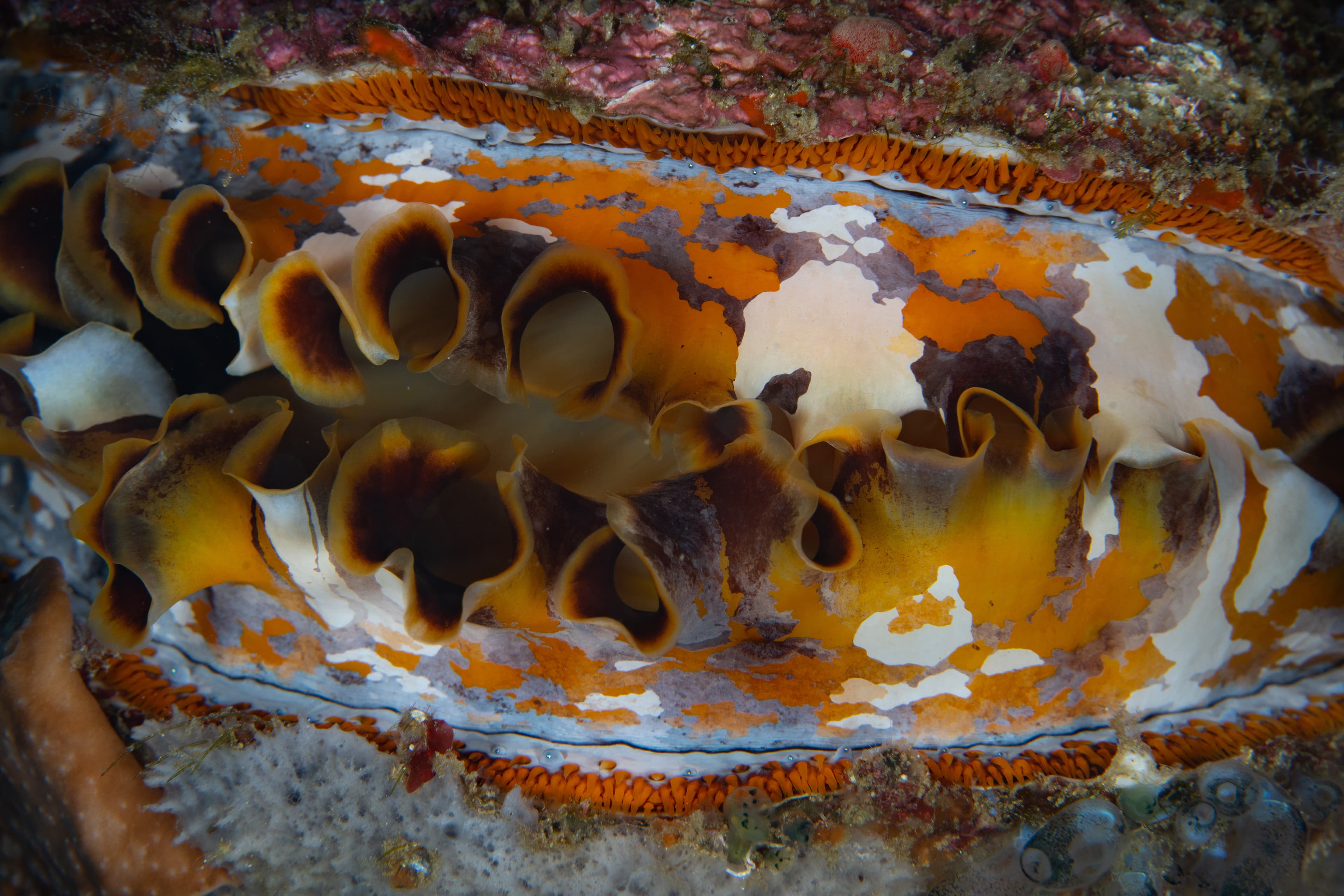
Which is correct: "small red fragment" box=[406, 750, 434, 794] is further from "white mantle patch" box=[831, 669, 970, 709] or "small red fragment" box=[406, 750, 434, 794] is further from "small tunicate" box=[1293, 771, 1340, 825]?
"small tunicate" box=[1293, 771, 1340, 825]

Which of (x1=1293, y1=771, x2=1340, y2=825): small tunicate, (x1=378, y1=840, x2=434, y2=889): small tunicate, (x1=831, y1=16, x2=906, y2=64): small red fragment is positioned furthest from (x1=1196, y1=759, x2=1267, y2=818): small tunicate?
(x1=378, y1=840, x2=434, y2=889): small tunicate

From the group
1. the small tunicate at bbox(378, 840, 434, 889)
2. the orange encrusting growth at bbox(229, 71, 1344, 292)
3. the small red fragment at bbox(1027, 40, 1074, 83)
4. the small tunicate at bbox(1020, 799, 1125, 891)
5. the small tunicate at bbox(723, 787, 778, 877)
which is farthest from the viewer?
the small tunicate at bbox(378, 840, 434, 889)

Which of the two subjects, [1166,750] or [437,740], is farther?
[437,740]

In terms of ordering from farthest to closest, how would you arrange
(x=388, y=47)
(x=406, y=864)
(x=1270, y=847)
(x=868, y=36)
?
(x=406, y=864) < (x=1270, y=847) < (x=388, y=47) < (x=868, y=36)

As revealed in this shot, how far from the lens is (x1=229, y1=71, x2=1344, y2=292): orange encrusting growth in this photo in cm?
162

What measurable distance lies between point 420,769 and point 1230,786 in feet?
→ 7.07

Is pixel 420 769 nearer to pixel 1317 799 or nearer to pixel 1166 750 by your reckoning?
pixel 1166 750

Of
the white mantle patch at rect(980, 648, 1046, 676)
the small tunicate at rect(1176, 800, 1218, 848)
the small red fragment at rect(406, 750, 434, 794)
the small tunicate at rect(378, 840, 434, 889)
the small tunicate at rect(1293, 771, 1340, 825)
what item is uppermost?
the white mantle patch at rect(980, 648, 1046, 676)

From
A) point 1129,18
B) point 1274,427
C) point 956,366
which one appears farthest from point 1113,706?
point 1129,18

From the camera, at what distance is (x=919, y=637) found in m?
1.80

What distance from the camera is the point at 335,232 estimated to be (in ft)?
5.94

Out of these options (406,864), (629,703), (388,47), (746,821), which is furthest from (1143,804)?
(388,47)

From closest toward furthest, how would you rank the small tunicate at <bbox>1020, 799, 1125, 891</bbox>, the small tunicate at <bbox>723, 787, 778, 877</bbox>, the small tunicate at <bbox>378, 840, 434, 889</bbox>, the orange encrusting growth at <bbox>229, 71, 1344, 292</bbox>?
1. the orange encrusting growth at <bbox>229, 71, 1344, 292</bbox>
2. the small tunicate at <bbox>1020, 799, 1125, 891</bbox>
3. the small tunicate at <bbox>723, 787, 778, 877</bbox>
4. the small tunicate at <bbox>378, 840, 434, 889</bbox>

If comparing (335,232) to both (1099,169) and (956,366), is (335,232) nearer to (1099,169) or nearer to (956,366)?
(956,366)
